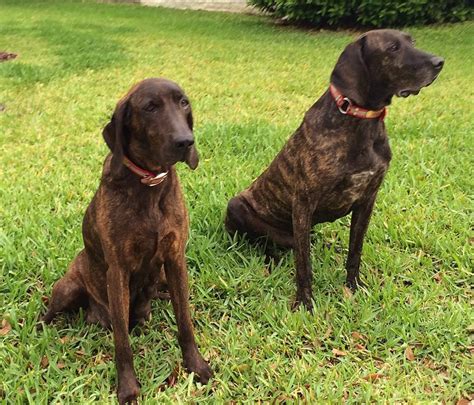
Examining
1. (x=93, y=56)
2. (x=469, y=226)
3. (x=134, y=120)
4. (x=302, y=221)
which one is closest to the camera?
(x=134, y=120)

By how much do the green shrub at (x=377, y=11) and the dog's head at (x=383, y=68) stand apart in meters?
10.8

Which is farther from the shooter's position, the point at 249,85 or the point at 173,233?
the point at 249,85

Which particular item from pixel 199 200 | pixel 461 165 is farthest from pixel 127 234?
pixel 461 165

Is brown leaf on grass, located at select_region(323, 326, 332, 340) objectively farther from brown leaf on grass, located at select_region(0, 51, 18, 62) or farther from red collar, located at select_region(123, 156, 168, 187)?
brown leaf on grass, located at select_region(0, 51, 18, 62)

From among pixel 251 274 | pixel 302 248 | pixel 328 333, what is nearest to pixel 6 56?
pixel 251 274

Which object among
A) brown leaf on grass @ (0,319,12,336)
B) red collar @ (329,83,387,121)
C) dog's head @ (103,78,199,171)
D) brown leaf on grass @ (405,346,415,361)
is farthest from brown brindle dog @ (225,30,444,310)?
brown leaf on grass @ (0,319,12,336)

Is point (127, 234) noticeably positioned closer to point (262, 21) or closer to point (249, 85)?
point (249, 85)

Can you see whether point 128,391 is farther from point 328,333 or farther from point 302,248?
point 302,248

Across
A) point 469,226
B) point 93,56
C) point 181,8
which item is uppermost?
point 469,226

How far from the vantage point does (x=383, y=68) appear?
2.86m

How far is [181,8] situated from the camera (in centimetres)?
1859

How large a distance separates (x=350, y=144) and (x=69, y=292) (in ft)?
5.51

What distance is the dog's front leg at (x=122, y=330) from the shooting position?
8.34 ft

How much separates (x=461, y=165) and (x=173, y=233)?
3313mm
